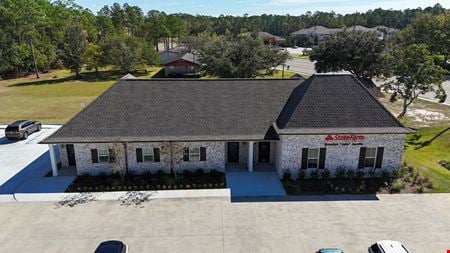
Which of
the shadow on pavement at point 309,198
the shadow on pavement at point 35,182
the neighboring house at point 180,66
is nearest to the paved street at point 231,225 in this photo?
the shadow on pavement at point 309,198

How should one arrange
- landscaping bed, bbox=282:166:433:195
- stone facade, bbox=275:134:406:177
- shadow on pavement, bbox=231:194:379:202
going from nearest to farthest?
shadow on pavement, bbox=231:194:379:202 → landscaping bed, bbox=282:166:433:195 → stone facade, bbox=275:134:406:177

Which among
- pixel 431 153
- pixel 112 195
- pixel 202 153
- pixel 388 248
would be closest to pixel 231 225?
pixel 202 153

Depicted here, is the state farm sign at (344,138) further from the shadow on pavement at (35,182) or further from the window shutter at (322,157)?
the shadow on pavement at (35,182)

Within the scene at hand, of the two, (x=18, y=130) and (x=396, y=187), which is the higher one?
(x=18, y=130)

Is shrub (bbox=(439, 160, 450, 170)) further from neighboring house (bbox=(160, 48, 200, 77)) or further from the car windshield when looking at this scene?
neighboring house (bbox=(160, 48, 200, 77))

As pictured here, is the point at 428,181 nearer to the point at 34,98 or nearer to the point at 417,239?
the point at 417,239

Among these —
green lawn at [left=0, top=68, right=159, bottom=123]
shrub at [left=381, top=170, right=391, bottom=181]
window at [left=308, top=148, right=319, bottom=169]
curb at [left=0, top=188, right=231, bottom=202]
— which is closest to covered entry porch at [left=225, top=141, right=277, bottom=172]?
window at [left=308, top=148, right=319, bottom=169]

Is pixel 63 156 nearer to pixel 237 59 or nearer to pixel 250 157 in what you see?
pixel 250 157
